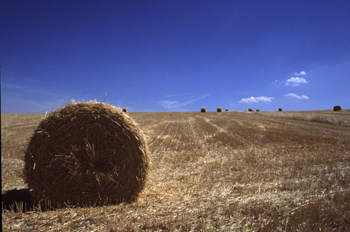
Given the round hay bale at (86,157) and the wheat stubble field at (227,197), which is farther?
the round hay bale at (86,157)

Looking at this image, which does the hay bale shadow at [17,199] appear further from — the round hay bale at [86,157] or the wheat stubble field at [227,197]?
the wheat stubble field at [227,197]

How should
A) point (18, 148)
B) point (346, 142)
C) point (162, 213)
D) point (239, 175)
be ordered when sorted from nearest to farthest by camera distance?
point (162, 213), point (239, 175), point (18, 148), point (346, 142)

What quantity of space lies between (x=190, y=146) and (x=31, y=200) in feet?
21.9

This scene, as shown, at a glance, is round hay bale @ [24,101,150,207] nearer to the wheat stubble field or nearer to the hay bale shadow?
the hay bale shadow

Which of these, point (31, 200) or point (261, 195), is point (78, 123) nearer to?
point (31, 200)

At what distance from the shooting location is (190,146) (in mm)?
9898

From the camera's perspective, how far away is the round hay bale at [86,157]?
4.34 meters

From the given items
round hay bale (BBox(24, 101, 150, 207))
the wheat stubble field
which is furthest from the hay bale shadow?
Answer: the wheat stubble field

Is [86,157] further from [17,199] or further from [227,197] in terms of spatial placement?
[227,197]

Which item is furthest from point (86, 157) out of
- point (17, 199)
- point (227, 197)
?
point (227, 197)

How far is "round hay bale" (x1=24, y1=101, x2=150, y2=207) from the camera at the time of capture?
434 cm

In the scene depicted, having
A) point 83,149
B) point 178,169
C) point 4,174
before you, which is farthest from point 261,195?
point 4,174

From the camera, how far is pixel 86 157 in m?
4.50

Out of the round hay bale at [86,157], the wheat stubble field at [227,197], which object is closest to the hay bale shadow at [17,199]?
the round hay bale at [86,157]
